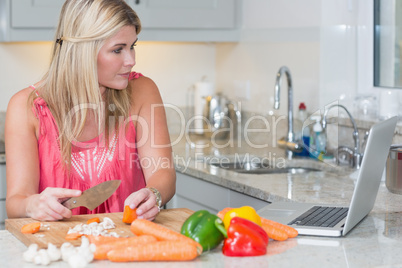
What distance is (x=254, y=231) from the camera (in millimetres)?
1404

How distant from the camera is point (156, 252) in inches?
→ 52.8

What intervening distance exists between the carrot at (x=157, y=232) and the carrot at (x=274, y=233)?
199 millimetres

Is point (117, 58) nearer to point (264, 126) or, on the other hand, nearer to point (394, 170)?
point (394, 170)

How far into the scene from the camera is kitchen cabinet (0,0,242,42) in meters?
3.13

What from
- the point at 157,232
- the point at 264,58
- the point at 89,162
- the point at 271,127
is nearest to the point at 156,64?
the point at 264,58

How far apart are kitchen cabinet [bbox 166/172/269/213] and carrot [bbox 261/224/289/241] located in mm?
821

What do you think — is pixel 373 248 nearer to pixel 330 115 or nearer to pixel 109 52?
pixel 109 52

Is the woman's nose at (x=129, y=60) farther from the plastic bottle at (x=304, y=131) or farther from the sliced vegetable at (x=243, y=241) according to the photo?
the plastic bottle at (x=304, y=131)

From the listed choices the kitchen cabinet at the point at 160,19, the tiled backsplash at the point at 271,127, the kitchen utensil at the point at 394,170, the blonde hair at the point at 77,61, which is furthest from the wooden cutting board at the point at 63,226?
the kitchen cabinet at the point at 160,19

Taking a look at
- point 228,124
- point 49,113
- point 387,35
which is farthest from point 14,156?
point 228,124

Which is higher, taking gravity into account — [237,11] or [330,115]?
[237,11]

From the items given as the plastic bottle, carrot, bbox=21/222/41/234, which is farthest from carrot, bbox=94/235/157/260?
the plastic bottle

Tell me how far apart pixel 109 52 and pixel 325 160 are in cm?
125

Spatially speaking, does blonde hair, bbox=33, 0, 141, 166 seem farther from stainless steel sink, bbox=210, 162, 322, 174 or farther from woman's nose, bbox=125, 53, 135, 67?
stainless steel sink, bbox=210, 162, 322, 174
